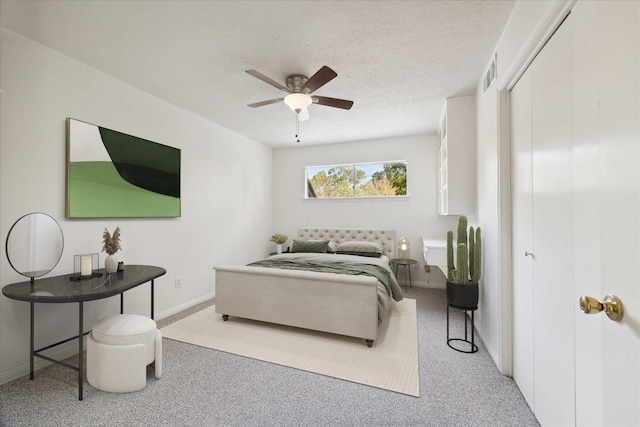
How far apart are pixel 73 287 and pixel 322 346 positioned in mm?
2016

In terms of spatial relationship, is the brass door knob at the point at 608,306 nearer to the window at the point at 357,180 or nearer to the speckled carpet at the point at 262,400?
the speckled carpet at the point at 262,400

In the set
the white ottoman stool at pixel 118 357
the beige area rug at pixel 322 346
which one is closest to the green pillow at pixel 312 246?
the beige area rug at pixel 322 346

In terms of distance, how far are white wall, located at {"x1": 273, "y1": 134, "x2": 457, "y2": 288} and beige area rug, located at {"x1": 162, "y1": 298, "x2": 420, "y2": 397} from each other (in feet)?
5.93

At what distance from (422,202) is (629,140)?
400 centimetres

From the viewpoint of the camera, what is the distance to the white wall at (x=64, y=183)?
2057 mm

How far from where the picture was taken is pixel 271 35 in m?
2.07

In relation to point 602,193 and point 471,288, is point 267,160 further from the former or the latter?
point 602,193

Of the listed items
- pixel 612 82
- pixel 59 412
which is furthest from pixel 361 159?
pixel 59 412

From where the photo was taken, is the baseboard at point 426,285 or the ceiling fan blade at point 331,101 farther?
the baseboard at point 426,285

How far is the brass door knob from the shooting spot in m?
0.82

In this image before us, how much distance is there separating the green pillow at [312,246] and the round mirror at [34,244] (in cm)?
304

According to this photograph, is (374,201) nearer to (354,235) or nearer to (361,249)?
(354,235)

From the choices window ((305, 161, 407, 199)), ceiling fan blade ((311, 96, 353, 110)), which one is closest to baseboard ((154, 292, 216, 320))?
window ((305, 161, 407, 199))

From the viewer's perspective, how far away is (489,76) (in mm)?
2410
